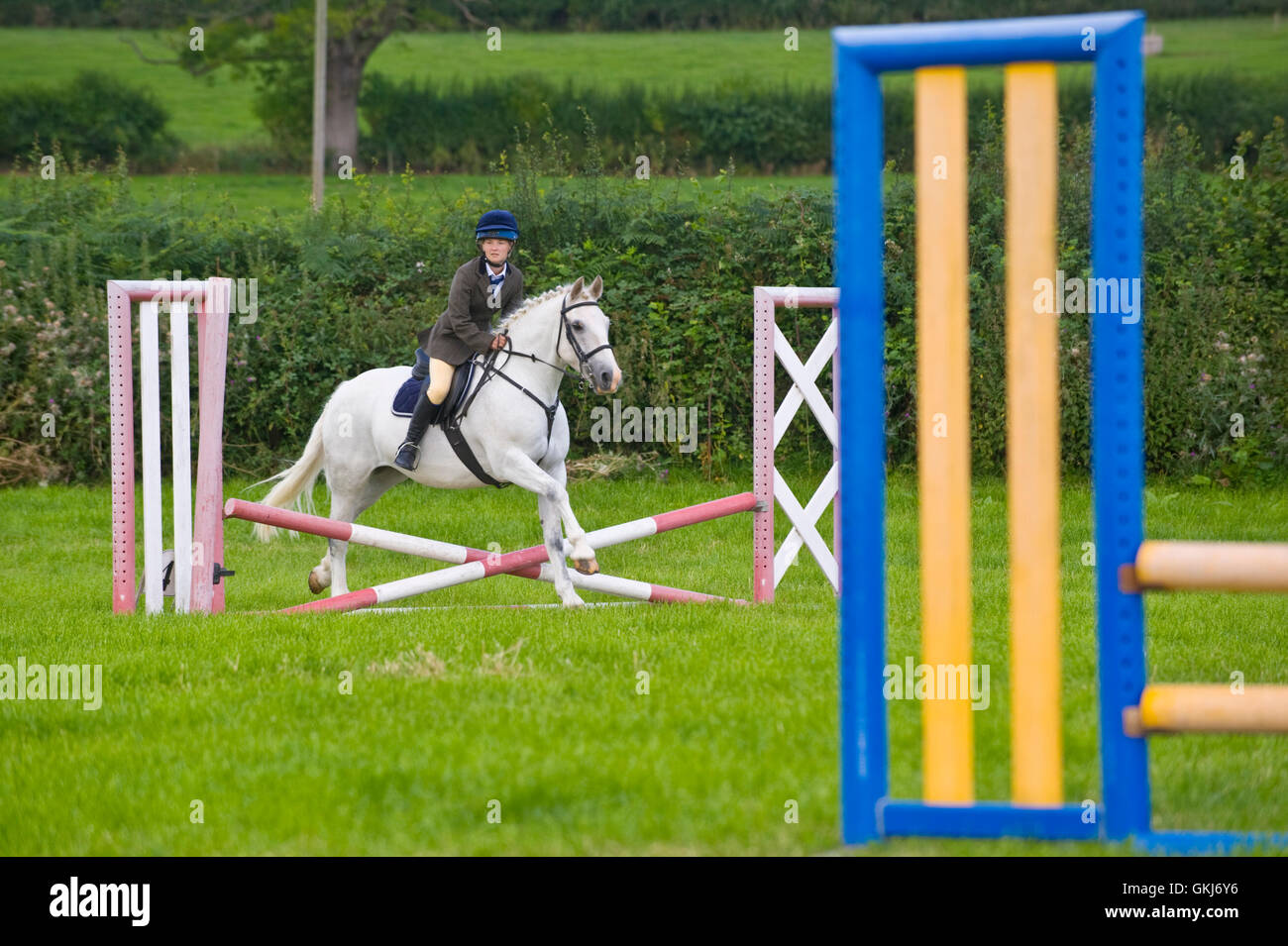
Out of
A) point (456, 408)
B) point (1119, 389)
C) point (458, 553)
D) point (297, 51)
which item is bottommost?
point (458, 553)

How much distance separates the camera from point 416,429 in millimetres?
8719

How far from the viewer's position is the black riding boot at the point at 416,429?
342 inches

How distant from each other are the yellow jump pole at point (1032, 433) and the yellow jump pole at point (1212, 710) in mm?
252

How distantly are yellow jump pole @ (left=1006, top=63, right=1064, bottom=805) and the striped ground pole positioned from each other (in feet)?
14.2

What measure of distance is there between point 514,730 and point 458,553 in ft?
10.2

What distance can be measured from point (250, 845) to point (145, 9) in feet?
119

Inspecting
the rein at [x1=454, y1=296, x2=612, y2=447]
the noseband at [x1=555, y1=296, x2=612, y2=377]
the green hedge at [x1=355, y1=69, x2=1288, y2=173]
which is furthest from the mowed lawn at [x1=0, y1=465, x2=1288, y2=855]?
the green hedge at [x1=355, y1=69, x2=1288, y2=173]

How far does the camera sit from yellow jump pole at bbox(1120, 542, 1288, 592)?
3559 mm

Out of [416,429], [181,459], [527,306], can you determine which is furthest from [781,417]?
[181,459]

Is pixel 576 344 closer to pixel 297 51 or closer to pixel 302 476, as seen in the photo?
pixel 302 476

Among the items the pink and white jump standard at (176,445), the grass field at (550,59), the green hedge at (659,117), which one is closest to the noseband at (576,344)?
the pink and white jump standard at (176,445)

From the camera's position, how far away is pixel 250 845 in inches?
159
